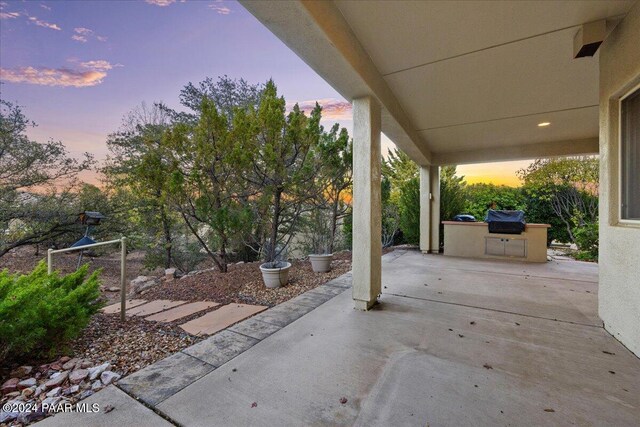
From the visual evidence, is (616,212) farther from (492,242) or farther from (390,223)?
(390,223)

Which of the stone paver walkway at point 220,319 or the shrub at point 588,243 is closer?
the stone paver walkway at point 220,319

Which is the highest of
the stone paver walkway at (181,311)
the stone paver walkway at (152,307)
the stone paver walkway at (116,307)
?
the stone paver walkway at (181,311)

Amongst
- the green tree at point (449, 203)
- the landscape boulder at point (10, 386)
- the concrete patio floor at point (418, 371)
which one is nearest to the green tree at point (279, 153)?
the concrete patio floor at point (418, 371)

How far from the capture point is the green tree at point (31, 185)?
5965 mm

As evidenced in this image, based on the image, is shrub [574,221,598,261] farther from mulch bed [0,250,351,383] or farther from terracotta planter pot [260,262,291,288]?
terracotta planter pot [260,262,291,288]

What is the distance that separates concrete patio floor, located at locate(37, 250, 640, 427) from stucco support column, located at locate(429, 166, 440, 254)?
158 inches

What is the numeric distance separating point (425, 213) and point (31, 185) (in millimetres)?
10638

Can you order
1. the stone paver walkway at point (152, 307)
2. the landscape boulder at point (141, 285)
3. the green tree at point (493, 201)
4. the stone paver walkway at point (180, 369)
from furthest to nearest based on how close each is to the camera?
1. the green tree at point (493, 201)
2. the landscape boulder at point (141, 285)
3. the stone paver walkway at point (152, 307)
4. the stone paver walkway at point (180, 369)

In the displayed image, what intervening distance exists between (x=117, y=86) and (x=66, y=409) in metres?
8.39

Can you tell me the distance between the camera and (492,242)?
20.6ft

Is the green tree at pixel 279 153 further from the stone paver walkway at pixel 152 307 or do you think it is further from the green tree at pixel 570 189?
the green tree at pixel 570 189

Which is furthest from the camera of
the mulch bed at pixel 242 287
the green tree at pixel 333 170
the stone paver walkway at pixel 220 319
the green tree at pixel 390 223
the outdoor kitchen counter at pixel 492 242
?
the green tree at pixel 390 223

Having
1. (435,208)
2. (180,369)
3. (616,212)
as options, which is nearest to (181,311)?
(180,369)

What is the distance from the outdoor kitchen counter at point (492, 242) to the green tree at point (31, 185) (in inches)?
416
